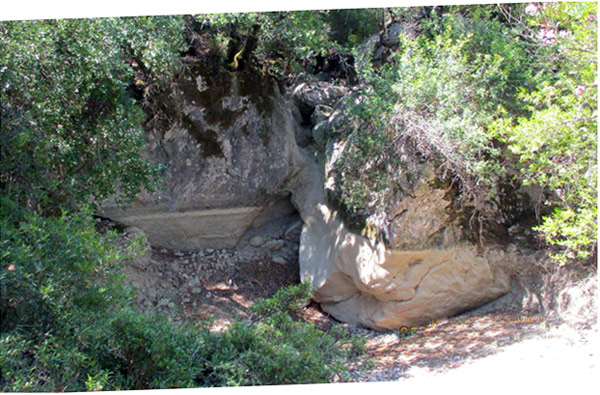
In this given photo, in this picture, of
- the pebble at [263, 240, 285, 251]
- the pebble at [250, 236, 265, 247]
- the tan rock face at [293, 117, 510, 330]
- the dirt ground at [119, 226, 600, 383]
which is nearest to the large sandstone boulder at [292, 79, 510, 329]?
the tan rock face at [293, 117, 510, 330]

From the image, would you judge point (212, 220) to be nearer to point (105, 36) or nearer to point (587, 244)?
point (105, 36)

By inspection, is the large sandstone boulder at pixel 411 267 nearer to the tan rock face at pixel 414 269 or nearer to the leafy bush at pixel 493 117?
the tan rock face at pixel 414 269

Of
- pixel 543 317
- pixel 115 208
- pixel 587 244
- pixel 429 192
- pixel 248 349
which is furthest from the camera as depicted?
pixel 115 208

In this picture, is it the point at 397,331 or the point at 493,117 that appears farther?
the point at 397,331

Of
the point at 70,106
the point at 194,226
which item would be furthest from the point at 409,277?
the point at 70,106

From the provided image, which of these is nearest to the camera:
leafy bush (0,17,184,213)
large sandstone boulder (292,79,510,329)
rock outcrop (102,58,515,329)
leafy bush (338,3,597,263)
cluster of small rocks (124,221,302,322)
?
leafy bush (338,3,597,263)

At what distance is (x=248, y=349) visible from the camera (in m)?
2.89

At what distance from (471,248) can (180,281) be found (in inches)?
111

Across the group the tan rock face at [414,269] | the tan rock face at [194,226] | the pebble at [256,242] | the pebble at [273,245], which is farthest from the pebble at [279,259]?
the tan rock face at [414,269]

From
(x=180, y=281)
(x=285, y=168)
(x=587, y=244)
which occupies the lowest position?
(x=180, y=281)

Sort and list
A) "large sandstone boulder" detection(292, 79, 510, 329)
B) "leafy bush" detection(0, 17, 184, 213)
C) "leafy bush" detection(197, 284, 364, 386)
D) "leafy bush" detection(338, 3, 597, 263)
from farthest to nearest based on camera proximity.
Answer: "large sandstone boulder" detection(292, 79, 510, 329)
"leafy bush" detection(0, 17, 184, 213)
"leafy bush" detection(338, 3, 597, 263)
"leafy bush" detection(197, 284, 364, 386)

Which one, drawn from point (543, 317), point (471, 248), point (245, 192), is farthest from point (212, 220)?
point (543, 317)

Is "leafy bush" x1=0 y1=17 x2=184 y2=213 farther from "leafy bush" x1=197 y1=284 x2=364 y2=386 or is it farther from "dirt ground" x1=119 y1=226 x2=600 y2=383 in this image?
"leafy bush" x1=197 y1=284 x2=364 y2=386

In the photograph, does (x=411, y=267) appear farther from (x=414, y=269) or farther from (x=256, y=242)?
(x=256, y=242)
